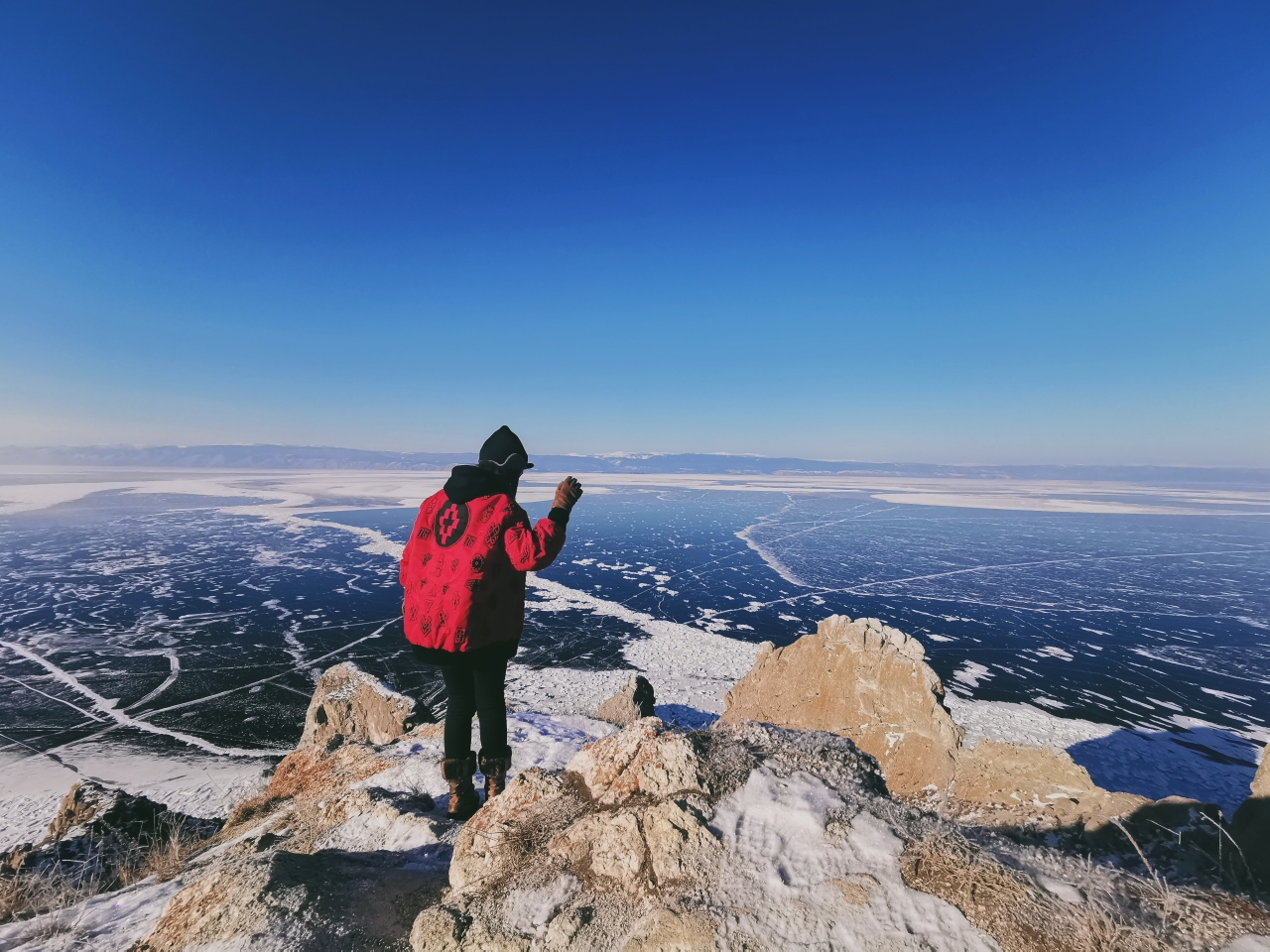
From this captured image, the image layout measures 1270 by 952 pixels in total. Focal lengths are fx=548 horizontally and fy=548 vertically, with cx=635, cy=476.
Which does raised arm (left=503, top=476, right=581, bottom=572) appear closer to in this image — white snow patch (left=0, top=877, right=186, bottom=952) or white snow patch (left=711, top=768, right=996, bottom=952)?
white snow patch (left=711, top=768, right=996, bottom=952)

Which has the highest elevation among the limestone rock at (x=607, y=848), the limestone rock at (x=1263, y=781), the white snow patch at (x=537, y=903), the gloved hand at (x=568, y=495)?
the gloved hand at (x=568, y=495)

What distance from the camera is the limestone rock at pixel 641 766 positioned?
277cm

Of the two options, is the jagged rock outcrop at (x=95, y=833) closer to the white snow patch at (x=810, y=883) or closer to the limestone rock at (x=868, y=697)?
the white snow patch at (x=810, y=883)

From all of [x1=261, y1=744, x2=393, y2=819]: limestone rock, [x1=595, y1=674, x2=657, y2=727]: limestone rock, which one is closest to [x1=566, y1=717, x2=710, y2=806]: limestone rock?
[x1=261, y1=744, x2=393, y2=819]: limestone rock

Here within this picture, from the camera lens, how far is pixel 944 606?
85.5ft

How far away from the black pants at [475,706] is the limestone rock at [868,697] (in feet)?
22.3

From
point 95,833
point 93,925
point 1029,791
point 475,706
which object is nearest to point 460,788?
point 475,706

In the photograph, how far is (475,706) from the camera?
3.63 meters

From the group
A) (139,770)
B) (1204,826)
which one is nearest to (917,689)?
(1204,826)

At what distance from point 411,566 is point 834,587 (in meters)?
29.3

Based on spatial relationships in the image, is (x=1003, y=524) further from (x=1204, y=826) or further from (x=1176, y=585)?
(x=1204, y=826)

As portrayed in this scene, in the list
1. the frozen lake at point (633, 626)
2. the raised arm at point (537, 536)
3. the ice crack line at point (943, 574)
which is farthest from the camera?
the ice crack line at point (943, 574)

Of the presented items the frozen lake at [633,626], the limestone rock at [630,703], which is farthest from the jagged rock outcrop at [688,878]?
the frozen lake at [633,626]

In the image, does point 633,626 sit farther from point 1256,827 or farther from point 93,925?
point 93,925
